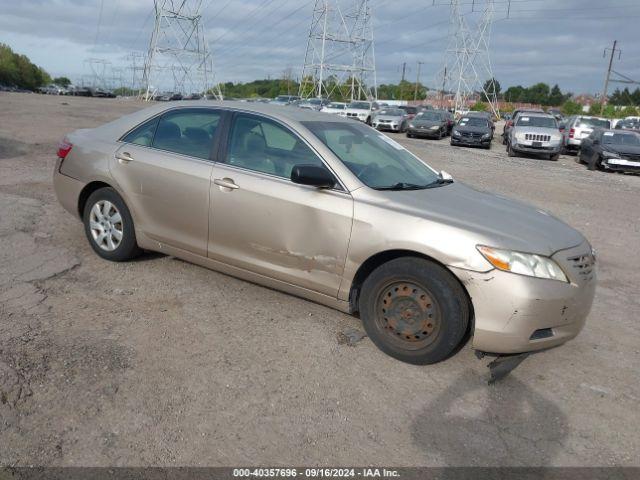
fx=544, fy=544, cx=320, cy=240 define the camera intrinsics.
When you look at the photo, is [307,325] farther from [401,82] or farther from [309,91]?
[401,82]

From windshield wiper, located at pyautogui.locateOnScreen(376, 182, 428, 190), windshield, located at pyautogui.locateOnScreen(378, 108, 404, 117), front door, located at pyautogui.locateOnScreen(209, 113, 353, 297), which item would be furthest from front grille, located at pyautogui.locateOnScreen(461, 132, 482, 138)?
front door, located at pyautogui.locateOnScreen(209, 113, 353, 297)

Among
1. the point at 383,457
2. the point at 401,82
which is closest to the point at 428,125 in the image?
the point at 383,457

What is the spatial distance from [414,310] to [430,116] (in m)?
25.9

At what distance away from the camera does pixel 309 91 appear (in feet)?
228

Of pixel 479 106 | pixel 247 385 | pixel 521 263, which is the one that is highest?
pixel 479 106

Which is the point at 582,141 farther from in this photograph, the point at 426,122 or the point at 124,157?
the point at 124,157

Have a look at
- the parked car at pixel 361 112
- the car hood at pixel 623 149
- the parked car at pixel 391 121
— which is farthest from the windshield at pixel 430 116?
the car hood at pixel 623 149

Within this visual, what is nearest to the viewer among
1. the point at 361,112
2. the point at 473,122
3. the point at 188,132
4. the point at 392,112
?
the point at 188,132

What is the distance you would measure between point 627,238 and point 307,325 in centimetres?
607

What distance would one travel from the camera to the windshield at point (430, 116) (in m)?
27.7

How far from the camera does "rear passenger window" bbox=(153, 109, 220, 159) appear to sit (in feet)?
15.0

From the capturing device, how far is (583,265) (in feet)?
11.9

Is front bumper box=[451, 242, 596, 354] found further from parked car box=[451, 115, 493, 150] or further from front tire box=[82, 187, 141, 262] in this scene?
parked car box=[451, 115, 493, 150]

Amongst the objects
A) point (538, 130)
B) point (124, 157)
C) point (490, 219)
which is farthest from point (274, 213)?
point (538, 130)
